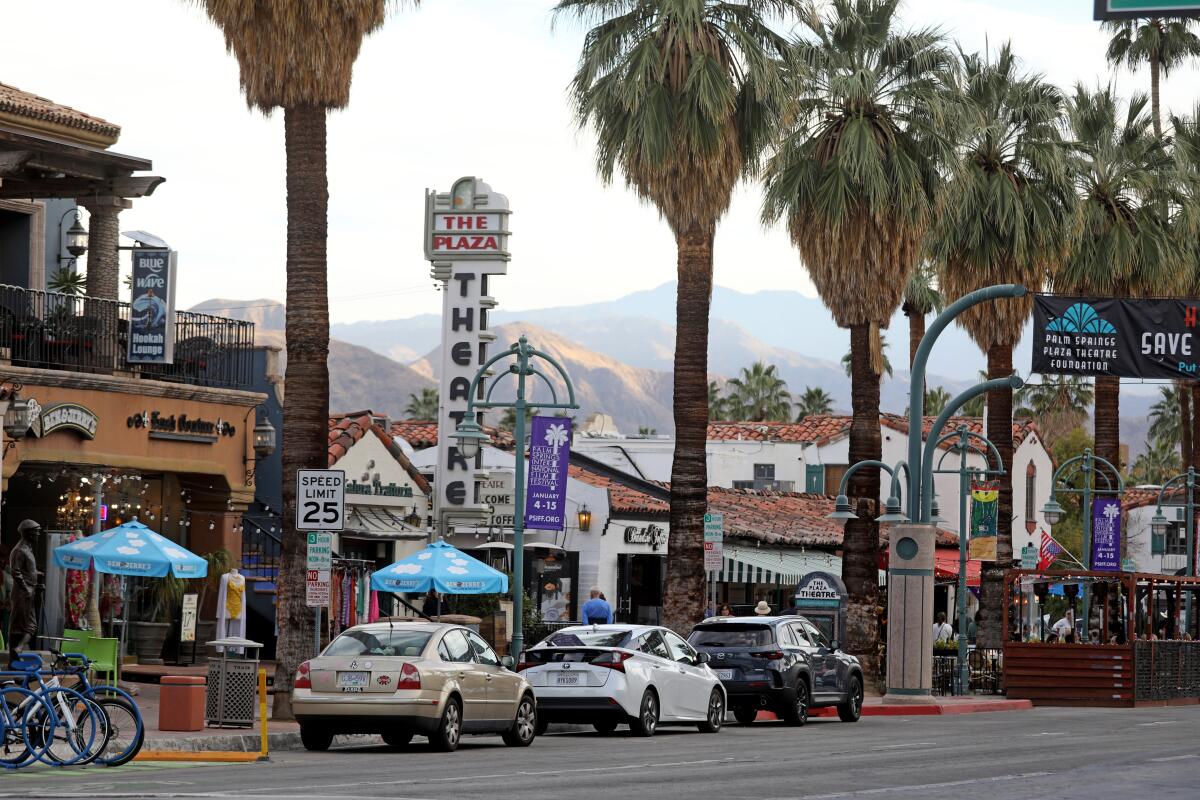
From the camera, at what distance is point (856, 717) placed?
2958 centimetres

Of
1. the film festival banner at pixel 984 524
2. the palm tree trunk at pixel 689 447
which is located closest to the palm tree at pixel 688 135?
the palm tree trunk at pixel 689 447

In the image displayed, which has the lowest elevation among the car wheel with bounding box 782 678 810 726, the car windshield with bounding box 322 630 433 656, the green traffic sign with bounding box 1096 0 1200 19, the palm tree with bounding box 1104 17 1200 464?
the car wheel with bounding box 782 678 810 726

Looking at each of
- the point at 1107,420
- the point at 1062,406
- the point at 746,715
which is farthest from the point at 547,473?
the point at 1062,406

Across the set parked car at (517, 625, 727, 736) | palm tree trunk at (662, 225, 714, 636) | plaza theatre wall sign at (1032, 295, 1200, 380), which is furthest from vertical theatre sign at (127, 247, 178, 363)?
plaza theatre wall sign at (1032, 295, 1200, 380)

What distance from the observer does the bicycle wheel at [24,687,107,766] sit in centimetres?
1691

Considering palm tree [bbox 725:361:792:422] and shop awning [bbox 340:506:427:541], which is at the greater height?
palm tree [bbox 725:361:792:422]

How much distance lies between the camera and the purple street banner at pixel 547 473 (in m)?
30.3

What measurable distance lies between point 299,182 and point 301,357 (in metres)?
2.31

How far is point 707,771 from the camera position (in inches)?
690

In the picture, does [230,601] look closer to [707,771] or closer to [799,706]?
[799,706]

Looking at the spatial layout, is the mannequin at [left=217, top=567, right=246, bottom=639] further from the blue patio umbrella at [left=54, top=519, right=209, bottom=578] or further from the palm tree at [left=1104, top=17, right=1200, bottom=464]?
the palm tree at [left=1104, top=17, right=1200, bottom=464]

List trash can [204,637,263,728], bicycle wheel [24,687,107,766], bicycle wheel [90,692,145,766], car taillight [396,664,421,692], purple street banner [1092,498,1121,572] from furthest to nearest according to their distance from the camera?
purple street banner [1092,498,1121,572] < trash can [204,637,263,728] < car taillight [396,664,421,692] < bicycle wheel [90,692,145,766] < bicycle wheel [24,687,107,766]

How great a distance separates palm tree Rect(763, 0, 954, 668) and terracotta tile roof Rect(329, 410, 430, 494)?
10.6 meters

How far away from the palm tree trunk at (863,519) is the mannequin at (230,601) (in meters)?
11.6
